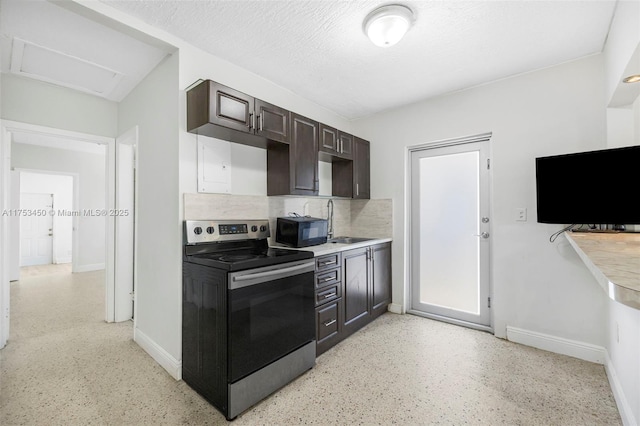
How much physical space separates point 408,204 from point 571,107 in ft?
5.60

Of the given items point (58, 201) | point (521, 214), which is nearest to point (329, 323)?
point (521, 214)

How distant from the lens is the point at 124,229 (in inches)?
125

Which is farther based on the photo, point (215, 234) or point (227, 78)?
point (227, 78)

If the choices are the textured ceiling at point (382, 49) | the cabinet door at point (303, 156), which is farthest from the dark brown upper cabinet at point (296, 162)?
the textured ceiling at point (382, 49)

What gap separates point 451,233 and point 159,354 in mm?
3115

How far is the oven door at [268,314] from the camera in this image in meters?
1.73

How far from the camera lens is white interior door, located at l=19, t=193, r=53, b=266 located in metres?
6.55

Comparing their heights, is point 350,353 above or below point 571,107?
below

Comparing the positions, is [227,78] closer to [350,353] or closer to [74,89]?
[74,89]

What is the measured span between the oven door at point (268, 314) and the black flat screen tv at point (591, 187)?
1.99m

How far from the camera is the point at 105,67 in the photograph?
8.14 feet

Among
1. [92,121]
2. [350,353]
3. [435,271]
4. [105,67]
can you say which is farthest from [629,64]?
[92,121]

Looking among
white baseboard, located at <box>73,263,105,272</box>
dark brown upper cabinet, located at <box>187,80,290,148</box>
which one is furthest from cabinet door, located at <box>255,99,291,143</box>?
white baseboard, located at <box>73,263,105,272</box>

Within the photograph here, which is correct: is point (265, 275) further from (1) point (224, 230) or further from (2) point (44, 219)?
(2) point (44, 219)
